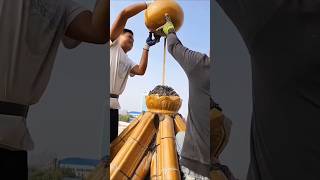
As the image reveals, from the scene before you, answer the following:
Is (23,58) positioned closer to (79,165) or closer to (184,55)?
(79,165)

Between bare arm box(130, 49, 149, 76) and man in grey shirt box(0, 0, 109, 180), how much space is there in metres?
0.56

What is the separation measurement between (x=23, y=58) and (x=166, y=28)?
83 cm

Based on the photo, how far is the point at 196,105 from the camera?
1.62m

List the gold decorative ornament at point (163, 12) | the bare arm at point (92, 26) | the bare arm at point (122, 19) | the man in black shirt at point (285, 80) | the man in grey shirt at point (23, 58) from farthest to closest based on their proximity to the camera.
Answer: the gold decorative ornament at point (163, 12) < the bare arm at point (122, 19) < the bare arm at point (92, 26) < the man in grey shirt at point (23, 58) < the man in black shirt at point (285, 80)

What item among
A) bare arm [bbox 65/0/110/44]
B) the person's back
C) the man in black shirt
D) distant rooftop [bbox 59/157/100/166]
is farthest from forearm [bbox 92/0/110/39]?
the man in black shirt

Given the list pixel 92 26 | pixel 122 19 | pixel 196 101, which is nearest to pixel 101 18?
pixel 92 26

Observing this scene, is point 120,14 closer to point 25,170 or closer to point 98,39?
point 98,39

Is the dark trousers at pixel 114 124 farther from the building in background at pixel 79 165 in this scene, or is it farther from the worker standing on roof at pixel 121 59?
the building in background at pixel 79 165

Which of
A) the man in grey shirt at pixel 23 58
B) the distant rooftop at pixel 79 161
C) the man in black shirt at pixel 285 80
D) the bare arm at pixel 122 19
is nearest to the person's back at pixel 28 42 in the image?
the man in grey shirt at pixel 23 58

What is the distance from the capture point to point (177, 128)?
5.69ft

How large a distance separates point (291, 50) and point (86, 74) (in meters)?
0.73

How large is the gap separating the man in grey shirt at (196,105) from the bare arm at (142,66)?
0.40 ft

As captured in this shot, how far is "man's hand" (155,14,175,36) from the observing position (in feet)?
5.51

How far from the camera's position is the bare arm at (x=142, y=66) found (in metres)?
1.65
